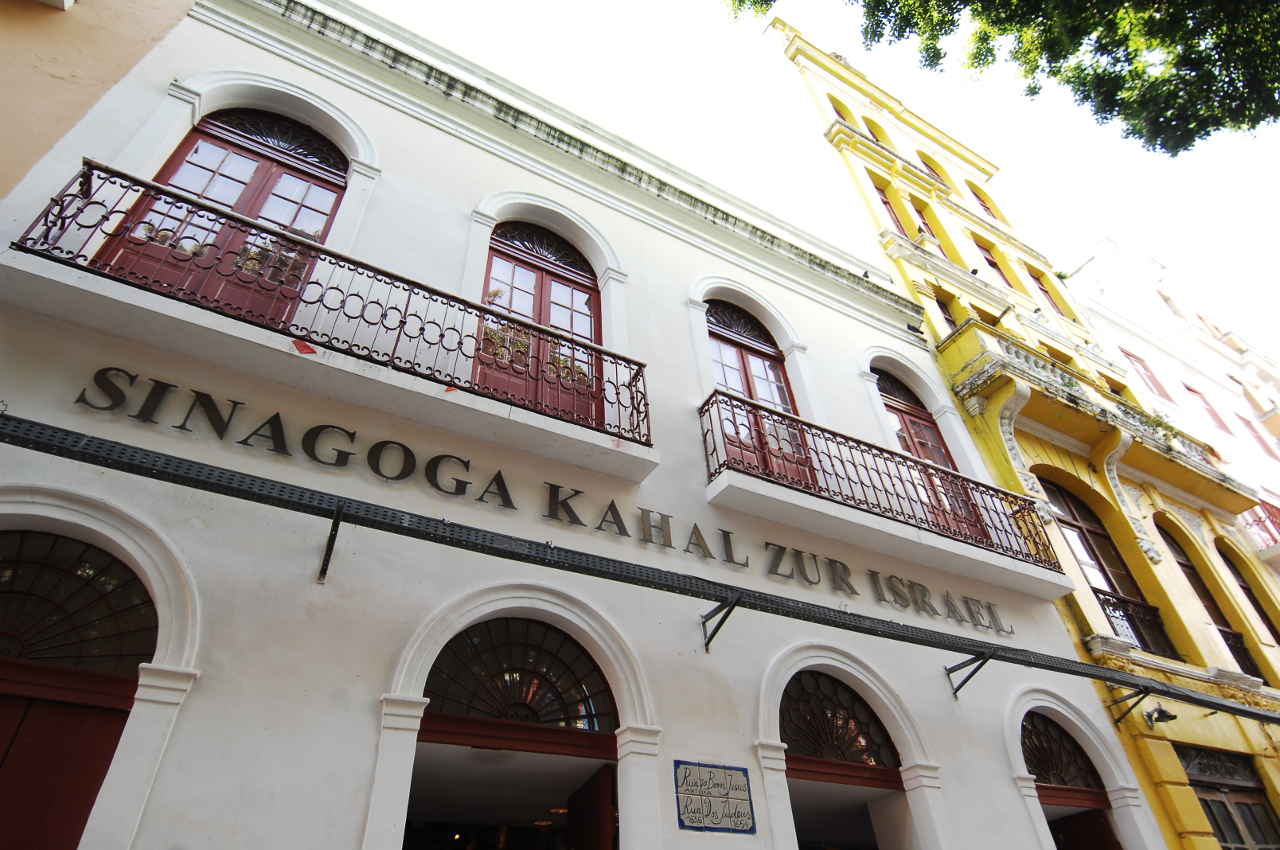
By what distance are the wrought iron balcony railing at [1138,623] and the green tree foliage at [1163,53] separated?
5391 millimetres

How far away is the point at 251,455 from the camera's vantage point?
14.6 feet

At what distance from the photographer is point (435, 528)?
3.94 meters

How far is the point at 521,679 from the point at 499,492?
4.36ft

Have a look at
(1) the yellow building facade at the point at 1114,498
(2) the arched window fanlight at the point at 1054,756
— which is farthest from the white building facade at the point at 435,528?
(1) the yellow building facade at the point at 1114,498

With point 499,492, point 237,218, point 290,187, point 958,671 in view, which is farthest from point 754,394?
point 237,218

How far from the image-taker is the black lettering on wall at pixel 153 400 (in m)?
4.26

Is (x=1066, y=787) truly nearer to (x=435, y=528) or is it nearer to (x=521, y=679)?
(x=521, y=679)

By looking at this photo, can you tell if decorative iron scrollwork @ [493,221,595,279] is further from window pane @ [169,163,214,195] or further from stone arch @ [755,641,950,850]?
stone arch @ [755,641,950,850]

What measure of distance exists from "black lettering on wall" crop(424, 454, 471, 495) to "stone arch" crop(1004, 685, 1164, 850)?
5279mm

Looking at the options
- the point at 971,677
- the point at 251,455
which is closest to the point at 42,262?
the point at 251,455

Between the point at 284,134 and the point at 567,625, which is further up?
the point at 284,134

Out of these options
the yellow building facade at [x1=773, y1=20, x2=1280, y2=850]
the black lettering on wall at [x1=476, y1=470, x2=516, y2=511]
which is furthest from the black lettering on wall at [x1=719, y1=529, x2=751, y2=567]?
the yellow building facade at [x1=773, y1=20, x2=1280, y2=850]

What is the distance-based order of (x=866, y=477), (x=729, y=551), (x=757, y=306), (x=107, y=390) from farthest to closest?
(x=757, y=306) < (x=866, y=477) < (x=729, y=551) < (x=107, y=390)

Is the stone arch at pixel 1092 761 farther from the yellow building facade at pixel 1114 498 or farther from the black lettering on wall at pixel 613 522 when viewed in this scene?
the black lettering on wall at pixel 613 522
